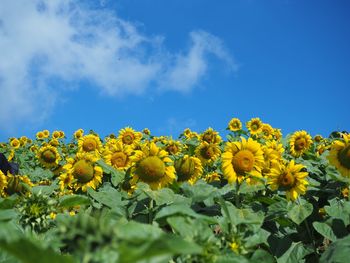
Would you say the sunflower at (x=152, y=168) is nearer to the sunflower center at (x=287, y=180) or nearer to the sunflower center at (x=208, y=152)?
the sunflower center at (x=287, y=180)

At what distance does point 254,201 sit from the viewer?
5.47 metres

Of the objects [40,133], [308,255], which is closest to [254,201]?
[308,255]

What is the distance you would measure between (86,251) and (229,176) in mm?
4543

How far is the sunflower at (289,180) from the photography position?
5.43 meters

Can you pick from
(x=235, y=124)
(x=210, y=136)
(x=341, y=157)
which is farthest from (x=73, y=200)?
(x=235, y=124)

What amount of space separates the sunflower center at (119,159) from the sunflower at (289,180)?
2434 mm

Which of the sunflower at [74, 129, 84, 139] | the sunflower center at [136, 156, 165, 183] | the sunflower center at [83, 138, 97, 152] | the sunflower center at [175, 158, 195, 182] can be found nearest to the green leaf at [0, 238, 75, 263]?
the sunflower center at [136, 156, 165, 183]

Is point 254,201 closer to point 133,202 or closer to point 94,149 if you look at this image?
point 133,202

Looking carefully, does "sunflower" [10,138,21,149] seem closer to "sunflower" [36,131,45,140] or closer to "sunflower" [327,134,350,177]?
"sunflower" [36,131,45,140]

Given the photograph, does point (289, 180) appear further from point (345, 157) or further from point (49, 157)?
point (49, 157)

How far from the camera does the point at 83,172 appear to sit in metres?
6.85

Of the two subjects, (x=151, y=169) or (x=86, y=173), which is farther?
(x=86, y=173)

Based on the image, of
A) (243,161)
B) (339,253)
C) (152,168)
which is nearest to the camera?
(339,253)

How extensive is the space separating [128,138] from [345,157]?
5.17 m
